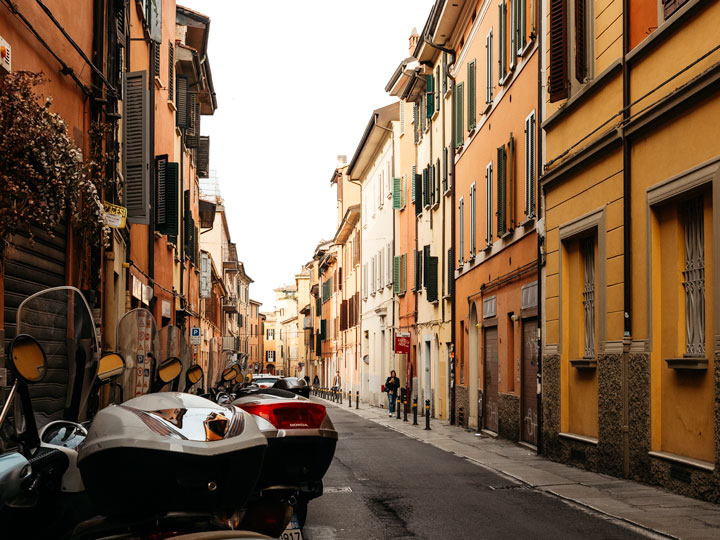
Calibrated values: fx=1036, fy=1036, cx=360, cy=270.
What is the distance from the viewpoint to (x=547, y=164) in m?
17.6

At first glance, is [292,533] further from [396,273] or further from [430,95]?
[396,273]

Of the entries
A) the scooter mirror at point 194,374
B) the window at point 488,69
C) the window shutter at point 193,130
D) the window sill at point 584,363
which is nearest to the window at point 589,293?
the window sill at point 584,363

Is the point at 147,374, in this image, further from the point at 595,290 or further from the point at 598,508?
the point at 595,290

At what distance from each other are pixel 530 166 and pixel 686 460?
341 inches

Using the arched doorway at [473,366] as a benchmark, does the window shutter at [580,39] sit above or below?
above

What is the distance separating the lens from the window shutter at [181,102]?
2908cm

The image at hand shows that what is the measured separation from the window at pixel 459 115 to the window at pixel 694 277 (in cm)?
1577

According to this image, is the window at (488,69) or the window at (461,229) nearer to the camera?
the window at (488,69)

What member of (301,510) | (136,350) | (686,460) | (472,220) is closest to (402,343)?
(472,220)

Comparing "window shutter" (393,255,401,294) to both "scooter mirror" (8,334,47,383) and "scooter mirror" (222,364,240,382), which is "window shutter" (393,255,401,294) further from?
"scooter mirror" (8,334,47,383)

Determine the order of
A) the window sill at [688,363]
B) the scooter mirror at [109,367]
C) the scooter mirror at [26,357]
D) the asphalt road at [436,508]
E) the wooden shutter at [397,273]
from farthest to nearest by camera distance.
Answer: the wooden shutter at [397,273], the window sill at [688,363], the asphalt road at [436,508], the scooter mirror at [109,367], the scooter mirror at [26,357]

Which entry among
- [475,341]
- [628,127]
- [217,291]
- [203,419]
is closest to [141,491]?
[203,419]

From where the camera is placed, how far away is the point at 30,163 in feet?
26.1

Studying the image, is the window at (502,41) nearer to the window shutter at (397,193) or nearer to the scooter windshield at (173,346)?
the scooter windshield at (173,346)
